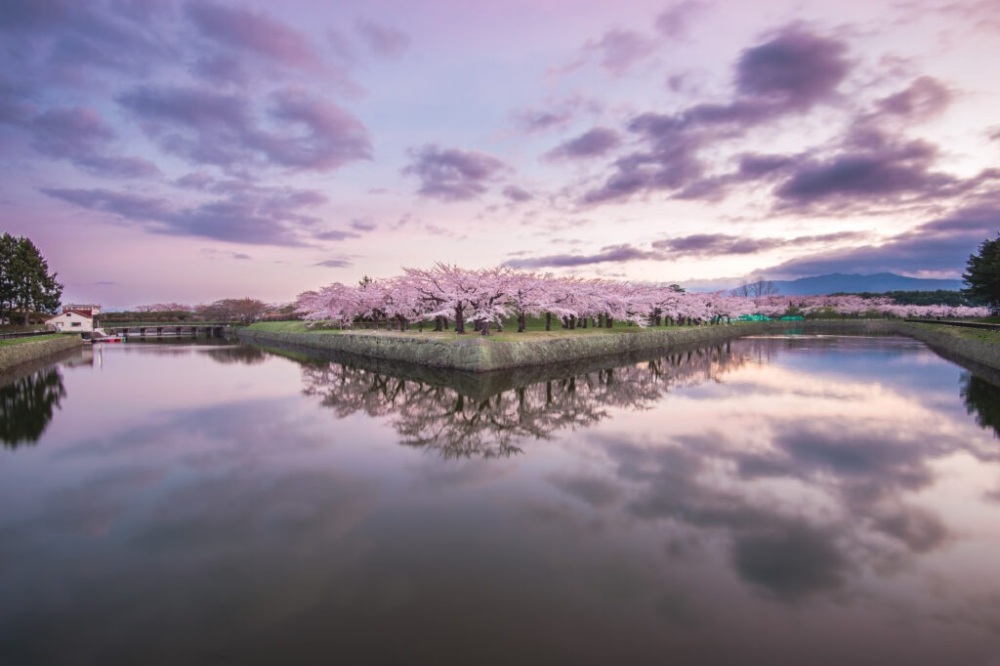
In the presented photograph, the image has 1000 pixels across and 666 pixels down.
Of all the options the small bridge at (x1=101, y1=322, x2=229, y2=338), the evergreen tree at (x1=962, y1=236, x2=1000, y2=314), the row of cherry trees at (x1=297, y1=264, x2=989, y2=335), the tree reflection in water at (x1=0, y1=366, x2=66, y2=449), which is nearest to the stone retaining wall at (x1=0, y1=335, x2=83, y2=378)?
the tree reflection in water at (x1=0, y1=366, x2=66, y2=449)

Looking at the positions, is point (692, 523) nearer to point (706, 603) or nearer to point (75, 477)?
point (706, 603)

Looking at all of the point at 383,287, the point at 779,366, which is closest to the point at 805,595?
the point at 779,366

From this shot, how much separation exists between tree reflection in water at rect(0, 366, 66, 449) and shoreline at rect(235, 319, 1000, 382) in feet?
57.2

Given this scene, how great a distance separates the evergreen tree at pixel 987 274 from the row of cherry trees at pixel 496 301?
92.5 ft

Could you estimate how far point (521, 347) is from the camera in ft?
97.4

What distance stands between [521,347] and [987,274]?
154 feet

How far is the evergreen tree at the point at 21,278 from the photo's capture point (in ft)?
181

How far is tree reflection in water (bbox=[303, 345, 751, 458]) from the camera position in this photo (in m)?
14.2

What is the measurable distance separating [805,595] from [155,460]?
45.5 ft

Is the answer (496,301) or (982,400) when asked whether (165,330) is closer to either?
(496,301)

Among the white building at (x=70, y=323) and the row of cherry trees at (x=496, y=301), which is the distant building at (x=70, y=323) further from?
the row of cherry trees at (x=496, y=301)

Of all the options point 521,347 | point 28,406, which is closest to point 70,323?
point 28,406

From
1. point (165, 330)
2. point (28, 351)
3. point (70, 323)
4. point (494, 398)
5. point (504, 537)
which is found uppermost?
point (70, 323)

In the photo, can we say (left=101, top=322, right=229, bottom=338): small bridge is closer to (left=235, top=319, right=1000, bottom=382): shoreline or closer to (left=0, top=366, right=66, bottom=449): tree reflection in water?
(left=235, top=319, right=1000, bottom=382): shoreline
